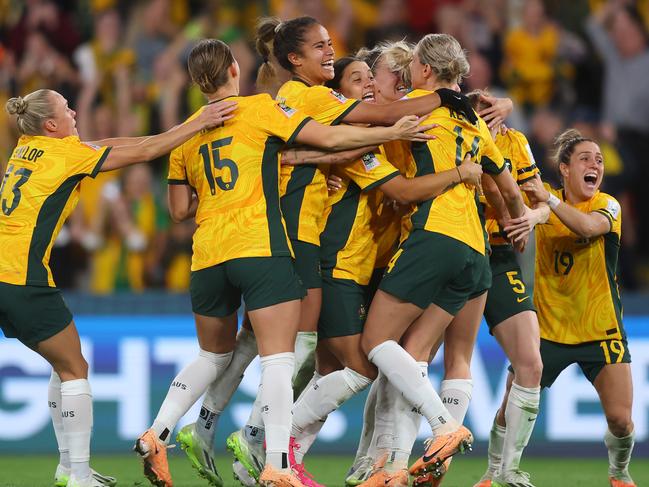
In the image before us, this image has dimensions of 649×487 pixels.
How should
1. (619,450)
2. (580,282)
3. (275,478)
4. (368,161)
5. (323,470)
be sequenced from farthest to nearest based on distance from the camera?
1. (323,470)
2. (580,282)
3. (619,450)
4. (368,161)
5. (275,478)

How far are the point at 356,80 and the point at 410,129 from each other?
85cm

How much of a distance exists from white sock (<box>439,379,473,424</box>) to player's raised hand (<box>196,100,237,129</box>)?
2.00 metres

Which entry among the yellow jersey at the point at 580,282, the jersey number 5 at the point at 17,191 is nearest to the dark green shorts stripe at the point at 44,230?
the jersey number 5 at the point at 17,191

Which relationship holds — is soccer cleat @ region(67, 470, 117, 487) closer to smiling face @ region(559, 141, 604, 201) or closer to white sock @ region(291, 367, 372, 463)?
white sock @ region(291, 367, 372, 463)

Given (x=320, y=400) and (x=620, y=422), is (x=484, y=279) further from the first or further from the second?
(x=620, y=422)

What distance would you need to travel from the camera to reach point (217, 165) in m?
6.12

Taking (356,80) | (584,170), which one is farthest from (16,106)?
(584,170)

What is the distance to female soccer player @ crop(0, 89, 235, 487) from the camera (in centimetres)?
618

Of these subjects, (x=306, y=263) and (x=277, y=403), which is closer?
(x=277, y=403)

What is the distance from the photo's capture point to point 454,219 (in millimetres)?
6184

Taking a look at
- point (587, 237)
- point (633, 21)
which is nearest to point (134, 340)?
point (587, 237)

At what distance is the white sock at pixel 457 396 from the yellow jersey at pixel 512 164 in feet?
2.89

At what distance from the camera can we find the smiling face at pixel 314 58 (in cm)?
644

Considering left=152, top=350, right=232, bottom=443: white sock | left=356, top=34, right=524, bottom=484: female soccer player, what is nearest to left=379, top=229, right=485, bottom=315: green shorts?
left=356, top=34, right=524, bottom=484: female soccer player
